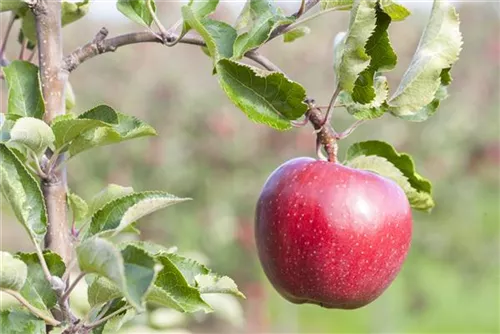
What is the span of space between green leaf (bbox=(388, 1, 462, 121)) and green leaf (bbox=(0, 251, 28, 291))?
0.47 m

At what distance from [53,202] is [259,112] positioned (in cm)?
25

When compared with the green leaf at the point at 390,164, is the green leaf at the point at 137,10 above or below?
above

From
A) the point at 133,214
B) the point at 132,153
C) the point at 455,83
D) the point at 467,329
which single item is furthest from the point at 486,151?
the point at 133,214

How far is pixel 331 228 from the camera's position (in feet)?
3.21

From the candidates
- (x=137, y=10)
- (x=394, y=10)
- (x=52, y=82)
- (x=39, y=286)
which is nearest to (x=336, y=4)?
(x=394, y=10)

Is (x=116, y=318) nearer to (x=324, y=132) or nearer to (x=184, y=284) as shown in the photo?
(x=184, y=284)

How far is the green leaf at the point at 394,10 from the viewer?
847mm

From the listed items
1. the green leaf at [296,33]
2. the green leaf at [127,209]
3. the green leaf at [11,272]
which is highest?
the green leaf at [296,33]

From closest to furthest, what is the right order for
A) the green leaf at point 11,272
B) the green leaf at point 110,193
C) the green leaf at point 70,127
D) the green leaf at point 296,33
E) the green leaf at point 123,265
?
the green leaf at point 123,265
the green leaf at point 11,272
the green leaf at point 70,127
the green leaf at point 110,193
the green leaf at point 296,33

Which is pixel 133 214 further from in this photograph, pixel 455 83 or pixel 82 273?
pixel 455 83

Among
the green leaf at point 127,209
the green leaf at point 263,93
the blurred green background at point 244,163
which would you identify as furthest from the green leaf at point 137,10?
the blurred green background at point 244,163

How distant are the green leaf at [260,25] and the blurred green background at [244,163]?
306cm

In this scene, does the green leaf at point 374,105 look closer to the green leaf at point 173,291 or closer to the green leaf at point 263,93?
the green leaf at point 263,93

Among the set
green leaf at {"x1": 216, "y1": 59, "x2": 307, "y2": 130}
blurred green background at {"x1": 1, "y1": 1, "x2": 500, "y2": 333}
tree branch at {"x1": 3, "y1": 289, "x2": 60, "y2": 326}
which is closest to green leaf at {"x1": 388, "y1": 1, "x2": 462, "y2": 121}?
green leaf at {"x1": 216, "y1": 59, "x2": 307, "y2": 130}
